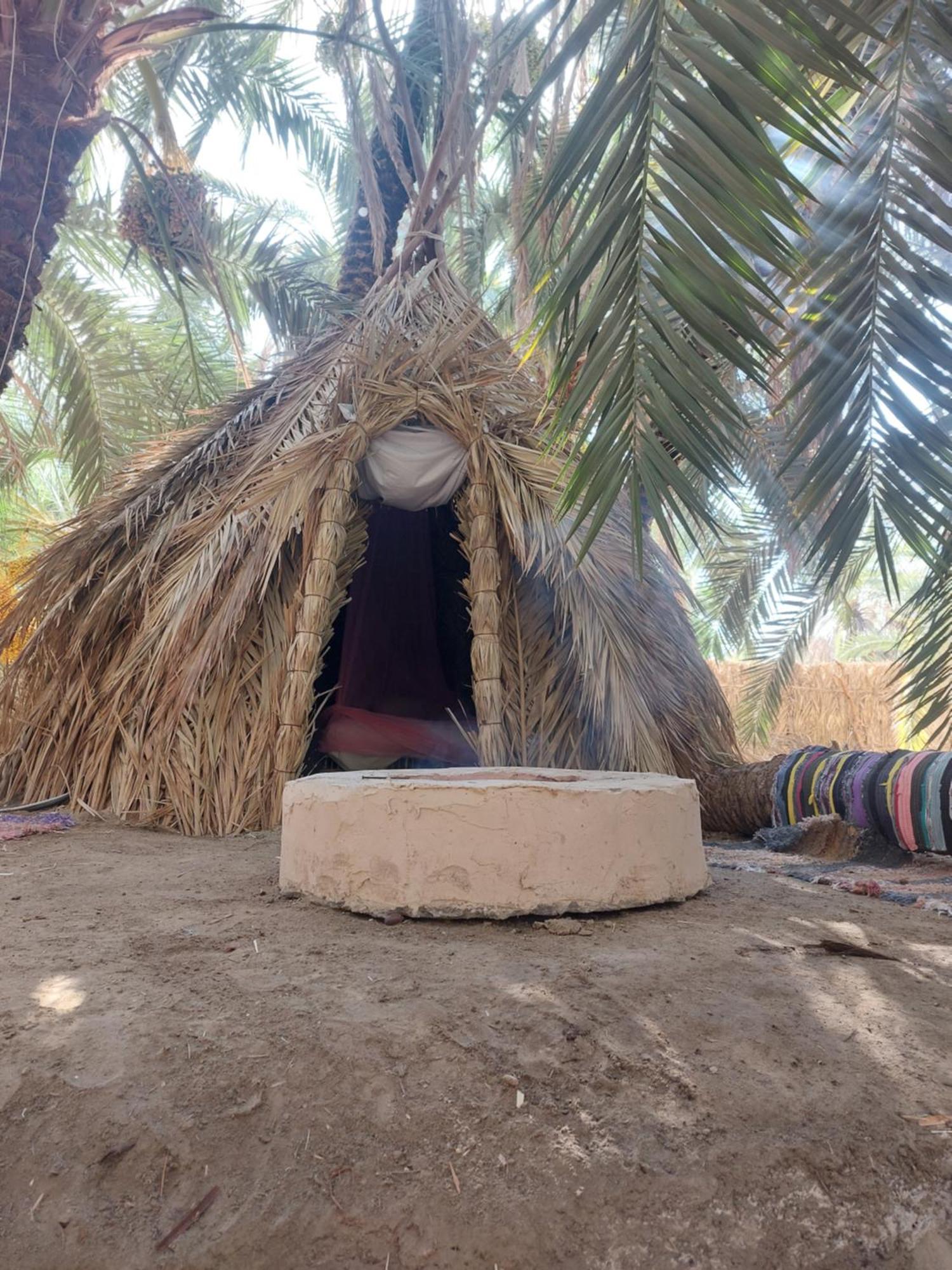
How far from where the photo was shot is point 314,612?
164 inches

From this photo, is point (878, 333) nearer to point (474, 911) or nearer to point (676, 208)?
point (676, 208)

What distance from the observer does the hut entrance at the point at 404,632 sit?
18.4 ft

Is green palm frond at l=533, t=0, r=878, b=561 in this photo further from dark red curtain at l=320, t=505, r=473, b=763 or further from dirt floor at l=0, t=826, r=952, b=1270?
dark red curtain at l=320, t=505, r=473, b=763

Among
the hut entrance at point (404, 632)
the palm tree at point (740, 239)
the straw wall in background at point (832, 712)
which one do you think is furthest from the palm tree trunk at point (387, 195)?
the straw wall in background at point (832, 712)

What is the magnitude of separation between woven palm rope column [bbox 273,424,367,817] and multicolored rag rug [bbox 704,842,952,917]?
1848 mm

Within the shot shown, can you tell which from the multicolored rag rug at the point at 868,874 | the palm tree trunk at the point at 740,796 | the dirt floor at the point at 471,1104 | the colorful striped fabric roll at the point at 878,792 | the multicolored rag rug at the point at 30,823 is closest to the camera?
the dirt floor at the point at 471,1104

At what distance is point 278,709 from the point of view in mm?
4195

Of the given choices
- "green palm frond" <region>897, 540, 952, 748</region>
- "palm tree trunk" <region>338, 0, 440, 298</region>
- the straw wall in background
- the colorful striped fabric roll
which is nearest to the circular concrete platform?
"green palm frond" <region>897, 540, 952, 748</region>

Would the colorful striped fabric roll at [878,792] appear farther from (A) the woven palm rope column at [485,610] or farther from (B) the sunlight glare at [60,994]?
(B) the sunlight glare at [60,994]

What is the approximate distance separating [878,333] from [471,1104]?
2.25 meters

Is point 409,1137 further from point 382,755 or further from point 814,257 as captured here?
point 382,755

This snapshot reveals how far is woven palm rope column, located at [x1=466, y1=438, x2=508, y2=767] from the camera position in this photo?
4.12 meters

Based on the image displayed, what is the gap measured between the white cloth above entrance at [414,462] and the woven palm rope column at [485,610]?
0.19 meters

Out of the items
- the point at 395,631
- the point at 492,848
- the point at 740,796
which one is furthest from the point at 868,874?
the point at 395,631
